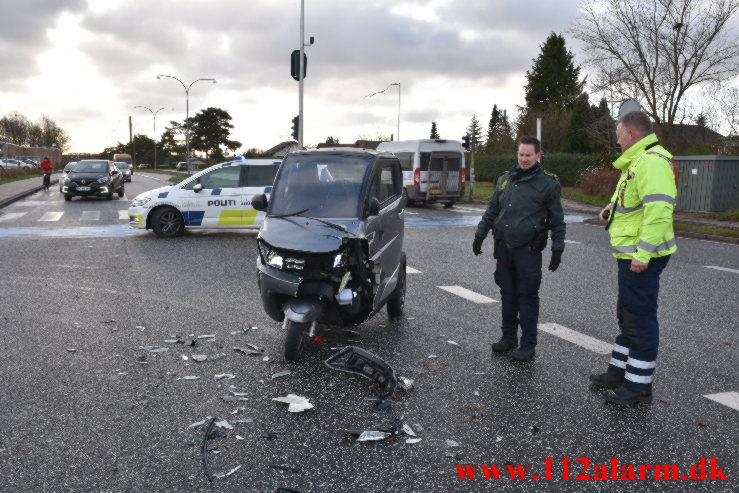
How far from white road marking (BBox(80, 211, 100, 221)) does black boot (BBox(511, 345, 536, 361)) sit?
1518 centimetres

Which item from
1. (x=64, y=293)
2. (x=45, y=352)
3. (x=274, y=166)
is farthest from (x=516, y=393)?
(x=274, y=166)

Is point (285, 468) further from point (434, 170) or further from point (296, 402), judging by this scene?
point (434, 170)

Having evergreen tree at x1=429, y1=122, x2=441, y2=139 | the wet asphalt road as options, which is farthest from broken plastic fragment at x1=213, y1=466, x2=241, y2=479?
evergreen tree at x1=429, y1=122, x2=441, y2=139

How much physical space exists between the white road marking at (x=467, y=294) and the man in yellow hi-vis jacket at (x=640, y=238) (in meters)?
3.18

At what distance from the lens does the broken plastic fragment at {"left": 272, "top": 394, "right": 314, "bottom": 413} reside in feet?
13.8

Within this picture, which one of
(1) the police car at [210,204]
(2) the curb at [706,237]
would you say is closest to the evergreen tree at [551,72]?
(2) the curb at [706,237]

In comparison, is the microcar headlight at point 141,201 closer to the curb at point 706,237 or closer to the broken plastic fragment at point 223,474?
the broken plastic fragment at point 223,474

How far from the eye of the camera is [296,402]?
433 cm

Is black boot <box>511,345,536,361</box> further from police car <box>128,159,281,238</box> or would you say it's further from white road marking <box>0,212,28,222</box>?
white road marking <box>0,212,28,222</box>

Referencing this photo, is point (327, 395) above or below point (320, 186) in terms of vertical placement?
below

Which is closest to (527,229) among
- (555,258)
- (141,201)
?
(555,258)

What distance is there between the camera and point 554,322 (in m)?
6.60

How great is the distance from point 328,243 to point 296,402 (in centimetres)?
141

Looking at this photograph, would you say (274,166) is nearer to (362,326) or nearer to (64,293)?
(64,293)
